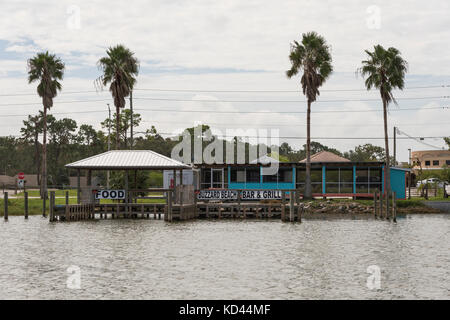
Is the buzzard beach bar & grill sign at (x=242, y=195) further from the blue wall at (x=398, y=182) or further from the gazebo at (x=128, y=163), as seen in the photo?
the blue wall at (x=398, y=182)

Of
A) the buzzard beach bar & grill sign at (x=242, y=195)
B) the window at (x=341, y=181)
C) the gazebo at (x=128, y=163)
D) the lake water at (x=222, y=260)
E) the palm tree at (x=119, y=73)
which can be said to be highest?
the palm tree at (x=119, y=73)

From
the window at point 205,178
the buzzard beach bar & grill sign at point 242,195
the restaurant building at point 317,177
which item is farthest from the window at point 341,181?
the buzzard beach bar & grill sign at point 242,195

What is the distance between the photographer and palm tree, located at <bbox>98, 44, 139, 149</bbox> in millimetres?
56969

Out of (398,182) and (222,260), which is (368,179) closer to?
(398,182)

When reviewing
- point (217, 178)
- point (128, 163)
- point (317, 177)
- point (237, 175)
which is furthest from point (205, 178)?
point (128, 163)

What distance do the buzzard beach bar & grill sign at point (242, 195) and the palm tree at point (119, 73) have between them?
15.5 metres

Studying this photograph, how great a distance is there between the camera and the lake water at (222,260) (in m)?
18.1

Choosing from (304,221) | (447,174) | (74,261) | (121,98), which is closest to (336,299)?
(74,261)

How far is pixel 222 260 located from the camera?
24016 millimetres

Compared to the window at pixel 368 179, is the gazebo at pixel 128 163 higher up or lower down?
higher up

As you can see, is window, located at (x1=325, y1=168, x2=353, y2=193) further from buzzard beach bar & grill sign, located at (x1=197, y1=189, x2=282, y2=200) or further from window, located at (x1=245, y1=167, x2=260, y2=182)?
buzzard beach bar & grill sign, located at (x1=197, y1=189, x2=282, y2=200)

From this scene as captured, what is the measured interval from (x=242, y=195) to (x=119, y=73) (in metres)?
19.6

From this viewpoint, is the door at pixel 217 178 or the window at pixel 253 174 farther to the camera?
the door at pixel 217 178

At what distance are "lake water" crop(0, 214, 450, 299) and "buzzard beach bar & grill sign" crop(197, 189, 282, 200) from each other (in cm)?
415
